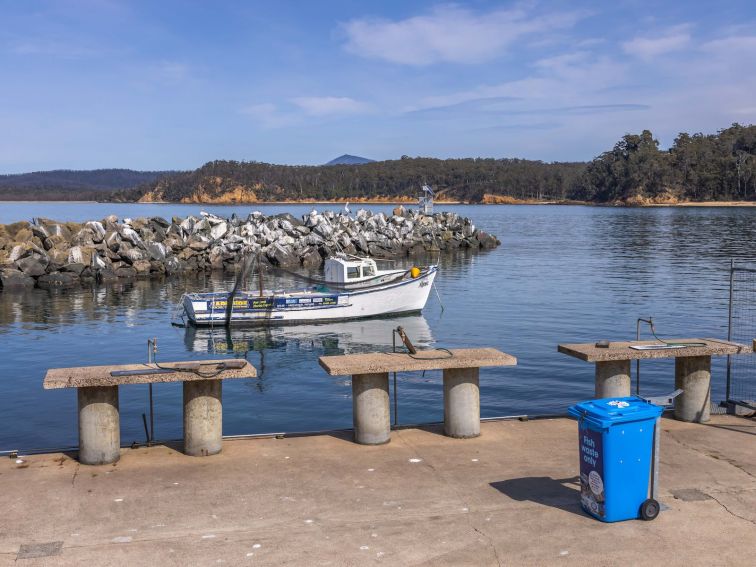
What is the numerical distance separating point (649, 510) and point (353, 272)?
2736 cm

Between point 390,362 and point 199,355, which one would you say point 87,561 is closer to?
point 390,362

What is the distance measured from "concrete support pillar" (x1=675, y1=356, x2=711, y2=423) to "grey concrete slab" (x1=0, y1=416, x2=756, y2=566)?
1.80 ft

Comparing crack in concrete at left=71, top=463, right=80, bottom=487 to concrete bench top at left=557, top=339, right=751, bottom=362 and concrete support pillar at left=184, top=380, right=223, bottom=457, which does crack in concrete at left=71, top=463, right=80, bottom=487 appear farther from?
concrete bench top at left=557, top=339, right=751, bottom=362

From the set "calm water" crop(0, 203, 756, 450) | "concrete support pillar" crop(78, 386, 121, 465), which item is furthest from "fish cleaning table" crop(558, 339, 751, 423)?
"calm water" crop(0, 203, 756, 450)

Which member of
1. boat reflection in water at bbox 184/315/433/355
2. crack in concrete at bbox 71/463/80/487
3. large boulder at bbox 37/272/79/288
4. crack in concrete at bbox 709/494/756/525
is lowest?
boat reflection in water at bbox 184/315/433/355

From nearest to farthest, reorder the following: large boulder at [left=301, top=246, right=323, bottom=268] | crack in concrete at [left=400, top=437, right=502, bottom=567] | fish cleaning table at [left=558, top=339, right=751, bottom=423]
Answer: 1. crack in concrete at [left=400, top=437, right=502, bottom=567]
2. fish cleaning table at [left=558, top=339, right=751, bottom=423]
3. large boulder at [left=301, top=246, right=323, bottom=268]

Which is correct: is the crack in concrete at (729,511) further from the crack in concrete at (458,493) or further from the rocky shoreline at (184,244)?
the rocky shoreline at (184,244)

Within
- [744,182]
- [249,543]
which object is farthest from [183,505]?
[744,182]

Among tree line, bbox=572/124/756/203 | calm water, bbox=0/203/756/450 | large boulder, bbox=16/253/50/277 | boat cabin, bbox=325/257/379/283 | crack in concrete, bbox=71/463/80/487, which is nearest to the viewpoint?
crack in concrete, bbox=71/463/80/487

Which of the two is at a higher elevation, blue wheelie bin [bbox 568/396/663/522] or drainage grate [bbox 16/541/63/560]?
blue wheelie bin [bbox 568/396/663/522]

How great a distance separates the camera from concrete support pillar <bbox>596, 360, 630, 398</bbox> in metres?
10.1

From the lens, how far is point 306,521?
7.27 m

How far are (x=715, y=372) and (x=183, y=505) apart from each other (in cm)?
1810

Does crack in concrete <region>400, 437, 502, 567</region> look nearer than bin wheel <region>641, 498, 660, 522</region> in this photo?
Yes
